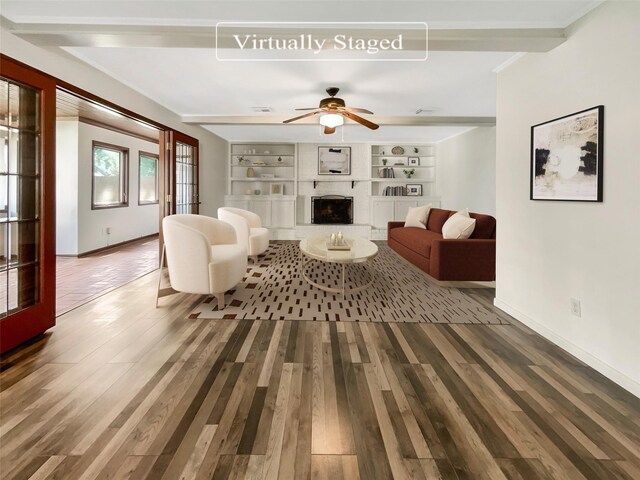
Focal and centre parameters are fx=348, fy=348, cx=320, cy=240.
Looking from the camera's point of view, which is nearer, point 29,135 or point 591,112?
point 591,112

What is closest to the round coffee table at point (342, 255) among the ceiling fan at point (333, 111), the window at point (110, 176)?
the ceiling fan at point (333, 111)

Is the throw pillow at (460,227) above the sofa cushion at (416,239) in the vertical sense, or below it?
above

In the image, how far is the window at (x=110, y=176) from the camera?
6.56 meters

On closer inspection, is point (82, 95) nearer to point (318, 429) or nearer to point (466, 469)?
point (318, 429)

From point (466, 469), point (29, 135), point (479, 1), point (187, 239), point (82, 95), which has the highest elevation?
point (479, 1)

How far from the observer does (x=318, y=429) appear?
1.68m

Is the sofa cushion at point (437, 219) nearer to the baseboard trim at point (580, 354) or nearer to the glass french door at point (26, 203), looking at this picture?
the baseboard trim at point (580, 354)

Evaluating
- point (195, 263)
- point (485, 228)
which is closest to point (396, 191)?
point (485, 228)

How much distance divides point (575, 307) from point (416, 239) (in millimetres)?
2811

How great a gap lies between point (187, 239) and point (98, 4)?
1.89 metres

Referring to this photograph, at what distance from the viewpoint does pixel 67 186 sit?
599 cm

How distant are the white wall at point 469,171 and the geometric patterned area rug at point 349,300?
7.52 ft

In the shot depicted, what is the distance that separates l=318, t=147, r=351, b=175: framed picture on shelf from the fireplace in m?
0.63

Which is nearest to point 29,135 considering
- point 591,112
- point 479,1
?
point 479,1
